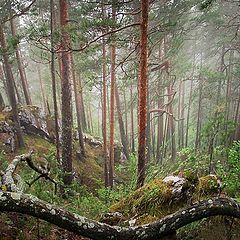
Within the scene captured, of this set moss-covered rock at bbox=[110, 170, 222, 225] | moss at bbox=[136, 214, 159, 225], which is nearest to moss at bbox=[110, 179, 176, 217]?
moss-covered rock at bbox=[110, 170, 222, 225]

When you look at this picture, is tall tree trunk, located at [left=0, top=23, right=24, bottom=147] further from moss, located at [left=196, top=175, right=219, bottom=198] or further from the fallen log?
the fallen log

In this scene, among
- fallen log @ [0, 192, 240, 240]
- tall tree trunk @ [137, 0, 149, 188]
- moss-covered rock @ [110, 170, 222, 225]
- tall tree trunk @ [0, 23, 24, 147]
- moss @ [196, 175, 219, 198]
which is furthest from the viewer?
tall tree trunk @ [0, 23, 24, 147]

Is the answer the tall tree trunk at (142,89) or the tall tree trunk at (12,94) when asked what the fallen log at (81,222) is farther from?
the tall tree trunk at (12,94)

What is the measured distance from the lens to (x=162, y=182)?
629 centimetres

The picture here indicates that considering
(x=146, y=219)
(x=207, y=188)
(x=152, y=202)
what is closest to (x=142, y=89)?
(x=207, y=188)

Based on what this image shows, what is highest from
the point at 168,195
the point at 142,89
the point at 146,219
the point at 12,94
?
the point at 142,89

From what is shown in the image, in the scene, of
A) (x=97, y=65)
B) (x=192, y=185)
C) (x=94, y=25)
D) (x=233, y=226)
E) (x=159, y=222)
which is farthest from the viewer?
(x=97, y=65)

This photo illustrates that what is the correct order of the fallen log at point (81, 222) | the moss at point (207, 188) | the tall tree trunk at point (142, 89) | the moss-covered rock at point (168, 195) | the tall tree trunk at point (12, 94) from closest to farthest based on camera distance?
the fallen log at point (81, 222) < the moss-covered rock at point (168, 195) < the moss at point (207, 188) < the tall tree trunk at point (142, 89) < the tall tree trunk at point (12, 94)

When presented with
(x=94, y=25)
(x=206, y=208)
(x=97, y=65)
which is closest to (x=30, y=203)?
(x=206, y=208)

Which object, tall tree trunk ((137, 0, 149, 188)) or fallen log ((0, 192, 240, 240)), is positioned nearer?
fallen log ((0, 192, 240, 240))

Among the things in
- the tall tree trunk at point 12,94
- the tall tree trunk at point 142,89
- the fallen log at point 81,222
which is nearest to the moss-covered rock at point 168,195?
the fallen log at point 81,222

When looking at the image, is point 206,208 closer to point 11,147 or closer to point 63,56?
point 63,56

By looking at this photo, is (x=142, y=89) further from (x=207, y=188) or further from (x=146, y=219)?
(x=146, y=219)

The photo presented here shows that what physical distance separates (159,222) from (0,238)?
2459mm
